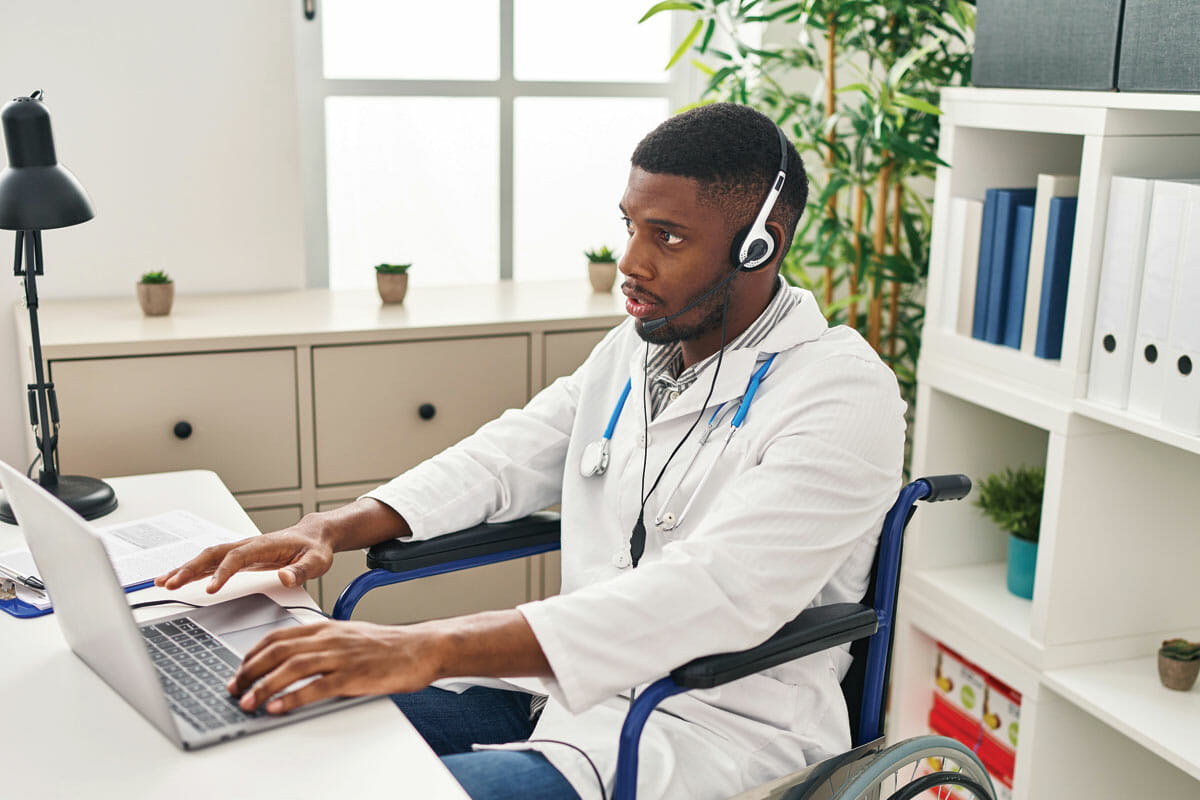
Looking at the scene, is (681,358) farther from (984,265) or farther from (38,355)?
(38,355)

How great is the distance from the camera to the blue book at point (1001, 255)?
80.1 inches

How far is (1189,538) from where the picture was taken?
6.72 ft

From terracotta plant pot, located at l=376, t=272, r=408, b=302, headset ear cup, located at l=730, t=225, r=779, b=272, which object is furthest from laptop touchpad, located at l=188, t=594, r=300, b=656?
terracotta plant pot, located at l=376, t=272, r=408, b=302

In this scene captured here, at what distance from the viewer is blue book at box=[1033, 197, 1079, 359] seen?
6.29 ft

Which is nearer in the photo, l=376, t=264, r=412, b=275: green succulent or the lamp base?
the lamp base

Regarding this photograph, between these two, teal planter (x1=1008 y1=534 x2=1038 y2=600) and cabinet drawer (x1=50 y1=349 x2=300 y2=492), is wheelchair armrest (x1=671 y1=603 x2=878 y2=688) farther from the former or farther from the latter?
cabinet drawer (x1=50 y1=349 x2=300 y2=492)

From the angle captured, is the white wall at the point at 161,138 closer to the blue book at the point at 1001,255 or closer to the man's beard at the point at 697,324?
the man's beard at the point at 697,324

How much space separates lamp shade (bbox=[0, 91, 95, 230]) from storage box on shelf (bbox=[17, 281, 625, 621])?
1.67ft

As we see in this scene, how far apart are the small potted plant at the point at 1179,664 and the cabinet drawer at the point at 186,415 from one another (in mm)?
1525

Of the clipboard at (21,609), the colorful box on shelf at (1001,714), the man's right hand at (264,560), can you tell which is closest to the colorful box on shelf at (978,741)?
the colorful box on shelf at (1001,714)

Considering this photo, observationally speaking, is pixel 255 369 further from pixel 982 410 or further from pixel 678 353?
pixel 982 410

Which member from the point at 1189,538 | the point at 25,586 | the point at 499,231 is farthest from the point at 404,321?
the point at 1189,538

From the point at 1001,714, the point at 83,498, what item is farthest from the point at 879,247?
the point at 83,498

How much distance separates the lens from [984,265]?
6.88 feet
